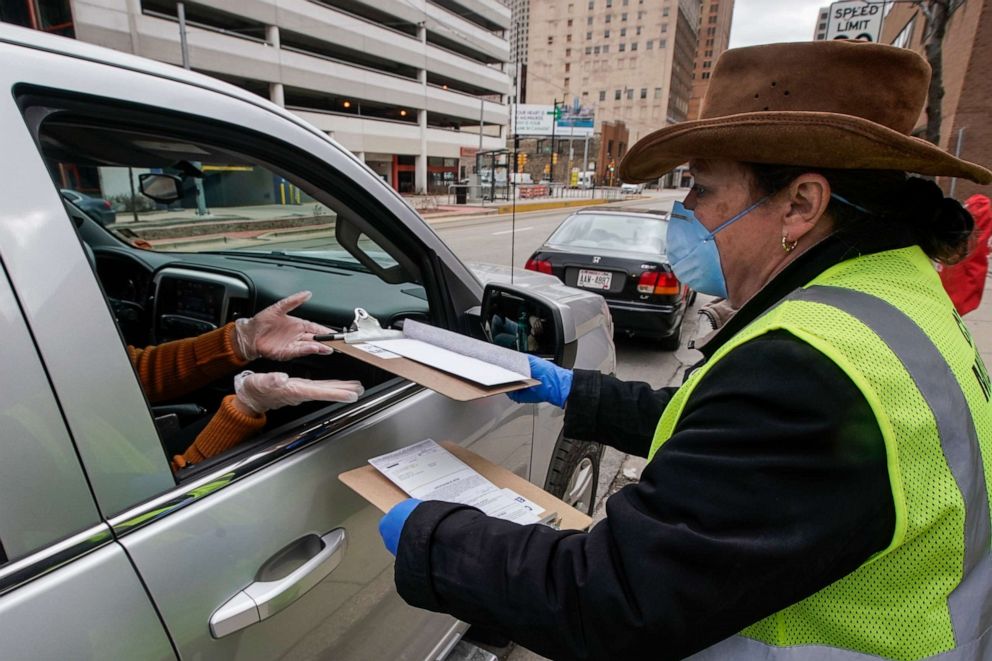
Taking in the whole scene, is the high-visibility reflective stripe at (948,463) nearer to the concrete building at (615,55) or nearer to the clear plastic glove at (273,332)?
the clear plastic glove at (273,332)

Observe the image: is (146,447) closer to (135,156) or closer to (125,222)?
(135,156)

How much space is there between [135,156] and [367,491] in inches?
73.6

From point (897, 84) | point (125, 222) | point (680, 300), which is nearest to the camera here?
point (897, 84)

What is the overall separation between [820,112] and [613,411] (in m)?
0.90

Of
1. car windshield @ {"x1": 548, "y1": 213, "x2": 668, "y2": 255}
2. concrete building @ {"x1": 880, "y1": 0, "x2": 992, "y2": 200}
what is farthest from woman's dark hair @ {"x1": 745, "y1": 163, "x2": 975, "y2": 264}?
concrete building @ {"x1": 880, "y1": 0, "x2": 992, "y2": 200}

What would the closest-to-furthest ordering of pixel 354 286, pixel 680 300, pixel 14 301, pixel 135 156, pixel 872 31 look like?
pixel 14 301
pixel 135 156
pixel 354 286
pixel 872 31
pixel 680 300

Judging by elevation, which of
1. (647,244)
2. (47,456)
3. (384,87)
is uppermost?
(384,87)

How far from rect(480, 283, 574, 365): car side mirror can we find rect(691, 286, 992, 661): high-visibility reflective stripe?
1.06 metres

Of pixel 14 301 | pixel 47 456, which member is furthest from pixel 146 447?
pixel 14 301

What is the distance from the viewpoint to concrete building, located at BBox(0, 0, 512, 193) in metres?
23.9

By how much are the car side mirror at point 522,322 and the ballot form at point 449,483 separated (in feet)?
2.32

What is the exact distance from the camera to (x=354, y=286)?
246cm

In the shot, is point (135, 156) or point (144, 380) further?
point (135, 156)

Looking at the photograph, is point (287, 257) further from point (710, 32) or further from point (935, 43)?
point (710, 32)
